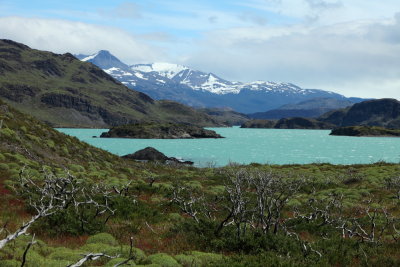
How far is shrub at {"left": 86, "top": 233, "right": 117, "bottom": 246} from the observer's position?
1282 centimetres

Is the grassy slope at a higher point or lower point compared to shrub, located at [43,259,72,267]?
lower

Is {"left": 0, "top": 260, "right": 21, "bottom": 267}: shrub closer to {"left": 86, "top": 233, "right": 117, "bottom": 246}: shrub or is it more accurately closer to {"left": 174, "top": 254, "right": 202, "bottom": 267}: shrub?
{"left": 86, "top": 233, "right": 117, "bottom": 246}: shrub

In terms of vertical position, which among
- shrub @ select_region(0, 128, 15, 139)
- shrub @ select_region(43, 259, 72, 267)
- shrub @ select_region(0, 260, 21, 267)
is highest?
shrub @ select_region(0, 128, 15, 139)

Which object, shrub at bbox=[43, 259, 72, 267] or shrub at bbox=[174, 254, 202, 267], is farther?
shrub at bbox=[174, 254, 202, 267]

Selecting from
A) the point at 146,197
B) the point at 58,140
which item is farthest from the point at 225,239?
the point at 58,140

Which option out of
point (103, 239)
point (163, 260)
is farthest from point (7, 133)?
point (163, 260)

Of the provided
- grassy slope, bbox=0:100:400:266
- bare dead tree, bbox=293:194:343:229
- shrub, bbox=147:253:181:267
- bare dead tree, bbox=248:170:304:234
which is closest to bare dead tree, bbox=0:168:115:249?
grassy slope, bbox=0:100:400:266

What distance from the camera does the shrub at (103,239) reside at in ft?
42.1

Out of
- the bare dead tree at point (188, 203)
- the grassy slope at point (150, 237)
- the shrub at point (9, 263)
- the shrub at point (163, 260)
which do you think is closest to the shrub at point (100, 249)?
the grassy slope at point (150, 237)

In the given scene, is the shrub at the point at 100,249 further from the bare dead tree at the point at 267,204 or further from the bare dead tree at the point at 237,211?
the bare dead tree at the point at 267,204

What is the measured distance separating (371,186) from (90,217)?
95.4 ft

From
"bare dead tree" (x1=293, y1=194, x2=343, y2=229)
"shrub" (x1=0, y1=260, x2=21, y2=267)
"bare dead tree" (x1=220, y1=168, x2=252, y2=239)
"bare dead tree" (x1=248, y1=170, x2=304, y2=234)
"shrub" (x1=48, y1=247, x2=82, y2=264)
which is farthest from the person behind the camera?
"bare dead tree" (x1=293, y1=194, x2=343, y2=229)

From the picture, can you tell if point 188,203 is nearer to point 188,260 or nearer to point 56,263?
point 188,260

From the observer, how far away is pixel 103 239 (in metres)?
13.0
